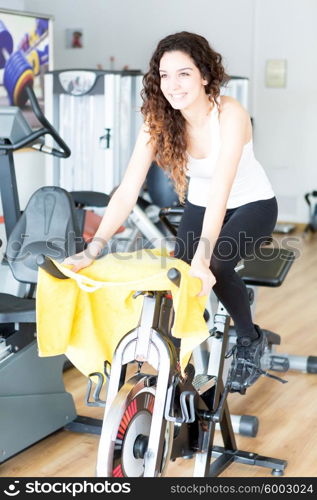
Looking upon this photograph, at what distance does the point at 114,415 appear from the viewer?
192 cm

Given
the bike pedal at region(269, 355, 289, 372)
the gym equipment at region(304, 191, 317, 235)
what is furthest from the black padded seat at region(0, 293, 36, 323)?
the gym equipment at region(304, 191, 317, 235)

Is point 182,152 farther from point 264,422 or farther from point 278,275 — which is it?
point 264,422

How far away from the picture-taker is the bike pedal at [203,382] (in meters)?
2.27

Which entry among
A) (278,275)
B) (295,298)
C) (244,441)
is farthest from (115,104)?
(244,441)

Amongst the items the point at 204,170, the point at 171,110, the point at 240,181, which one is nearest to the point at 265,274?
the point at 240,181

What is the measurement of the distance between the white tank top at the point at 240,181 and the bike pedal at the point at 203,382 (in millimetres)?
531

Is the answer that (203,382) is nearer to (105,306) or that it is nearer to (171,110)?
(105,306)

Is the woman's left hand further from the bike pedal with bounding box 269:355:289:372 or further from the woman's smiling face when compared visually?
the bike pedal with bounding box 269:355:289:372

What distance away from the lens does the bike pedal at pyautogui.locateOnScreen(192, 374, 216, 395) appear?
2.27 meters

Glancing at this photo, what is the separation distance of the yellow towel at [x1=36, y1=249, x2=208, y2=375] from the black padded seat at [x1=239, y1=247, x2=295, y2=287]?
39.2 inches

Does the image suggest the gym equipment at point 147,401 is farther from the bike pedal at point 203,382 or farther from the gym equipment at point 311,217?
the gym equipment at point 311,217

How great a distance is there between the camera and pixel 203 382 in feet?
7.56

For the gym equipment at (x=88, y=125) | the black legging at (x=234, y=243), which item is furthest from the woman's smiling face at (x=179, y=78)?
the gym equipment at (x=88, y=125)

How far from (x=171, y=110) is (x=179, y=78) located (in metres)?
0.16
